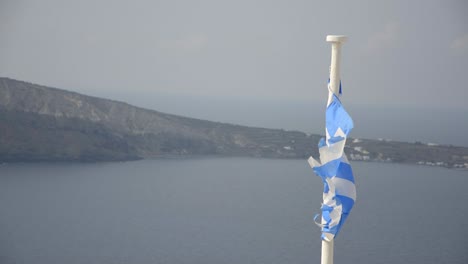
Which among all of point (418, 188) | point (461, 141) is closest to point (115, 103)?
point (418, 188)

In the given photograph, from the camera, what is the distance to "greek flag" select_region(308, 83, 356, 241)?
7.31 m

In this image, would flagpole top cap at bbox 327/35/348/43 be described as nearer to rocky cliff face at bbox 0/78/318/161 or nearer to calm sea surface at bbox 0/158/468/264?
calm sea surface at bbox 0/158/468/264

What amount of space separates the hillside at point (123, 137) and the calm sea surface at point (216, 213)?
1780 mm

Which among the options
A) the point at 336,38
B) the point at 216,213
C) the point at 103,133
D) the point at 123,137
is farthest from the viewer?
the point at 123,137

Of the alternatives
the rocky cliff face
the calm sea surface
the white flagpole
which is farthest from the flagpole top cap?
the rocky cliff face

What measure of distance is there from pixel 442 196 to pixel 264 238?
15343 millimetres

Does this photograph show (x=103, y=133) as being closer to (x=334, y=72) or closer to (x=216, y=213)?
(x=216, y=213)

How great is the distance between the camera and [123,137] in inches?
1986

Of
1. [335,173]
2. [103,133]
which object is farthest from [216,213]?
[335,173]

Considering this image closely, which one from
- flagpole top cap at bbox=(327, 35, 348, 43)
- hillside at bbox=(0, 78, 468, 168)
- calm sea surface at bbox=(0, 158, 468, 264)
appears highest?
flagpole top cap at bbox=(327, 35, 348, 43)

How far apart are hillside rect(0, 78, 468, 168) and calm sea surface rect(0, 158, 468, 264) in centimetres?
178

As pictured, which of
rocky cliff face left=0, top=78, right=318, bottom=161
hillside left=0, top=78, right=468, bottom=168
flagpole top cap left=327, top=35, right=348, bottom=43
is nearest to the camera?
flagpole top cap left=327, top=35, right=348, bottom=43

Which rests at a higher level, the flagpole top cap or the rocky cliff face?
the flagpole top cap

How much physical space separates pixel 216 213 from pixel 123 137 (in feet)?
58.6
